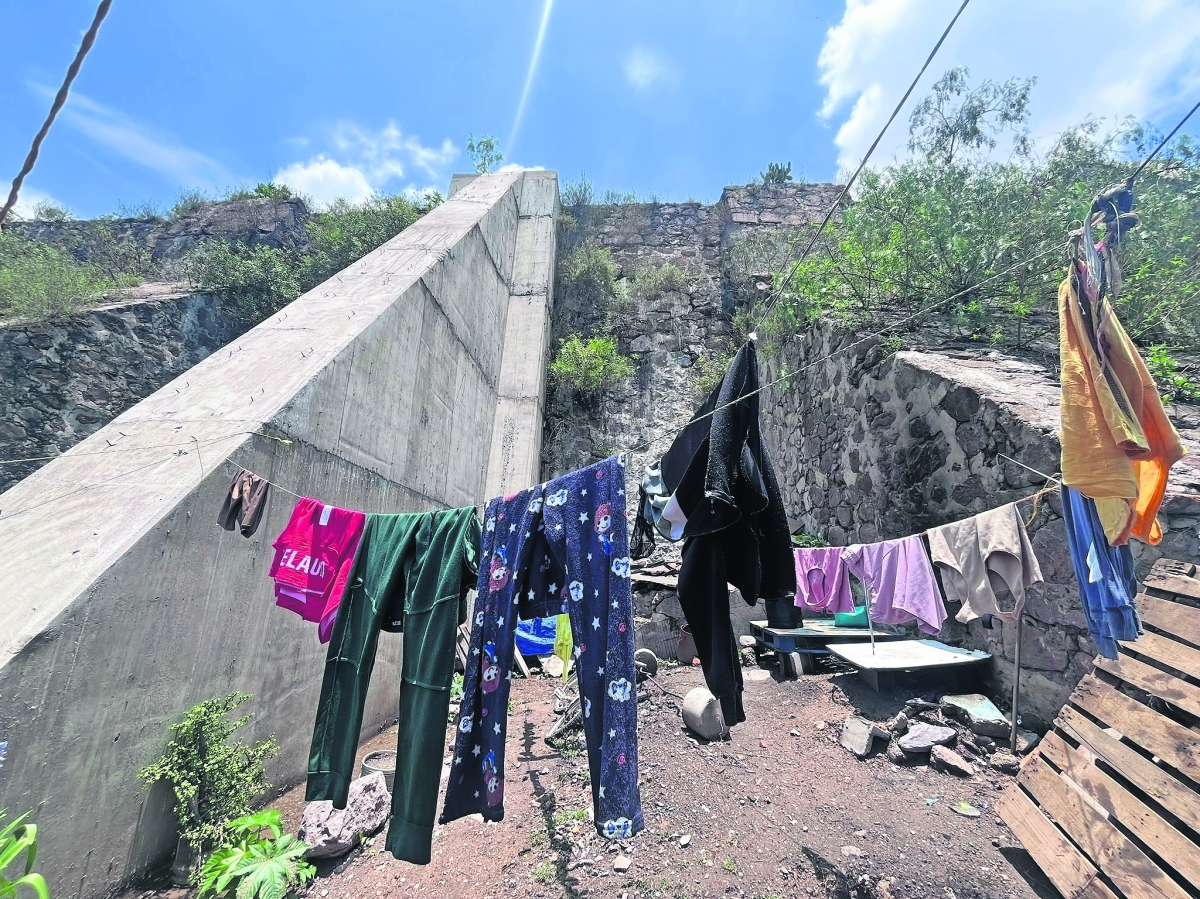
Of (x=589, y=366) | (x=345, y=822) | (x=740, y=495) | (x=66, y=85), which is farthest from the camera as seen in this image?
(x=589, y=366)

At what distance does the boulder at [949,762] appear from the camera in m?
3.86

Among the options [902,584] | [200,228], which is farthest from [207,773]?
[200,228]

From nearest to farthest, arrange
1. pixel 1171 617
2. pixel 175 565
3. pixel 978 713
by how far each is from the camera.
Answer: pixel 175 565, pixel 1171 617, pixel 978 713

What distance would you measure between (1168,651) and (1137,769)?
0.76 metres

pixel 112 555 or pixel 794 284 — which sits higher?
pixel 794 284

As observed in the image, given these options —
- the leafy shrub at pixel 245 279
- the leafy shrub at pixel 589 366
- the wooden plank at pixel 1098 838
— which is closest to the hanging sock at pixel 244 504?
the wooden plank at pixel 1098 838

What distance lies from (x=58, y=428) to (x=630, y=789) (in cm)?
981

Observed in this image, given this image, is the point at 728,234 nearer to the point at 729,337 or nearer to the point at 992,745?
the point at 729,337

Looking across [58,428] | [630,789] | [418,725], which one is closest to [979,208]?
[630,789]

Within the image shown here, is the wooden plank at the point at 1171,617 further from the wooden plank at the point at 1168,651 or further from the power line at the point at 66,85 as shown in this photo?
the power line at the point at 66,85

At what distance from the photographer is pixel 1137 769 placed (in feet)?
9.14

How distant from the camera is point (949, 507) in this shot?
16.8 ft

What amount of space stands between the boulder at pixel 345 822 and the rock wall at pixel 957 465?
4598mm

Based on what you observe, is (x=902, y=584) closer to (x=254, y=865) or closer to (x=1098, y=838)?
(x=1098, y=838)
